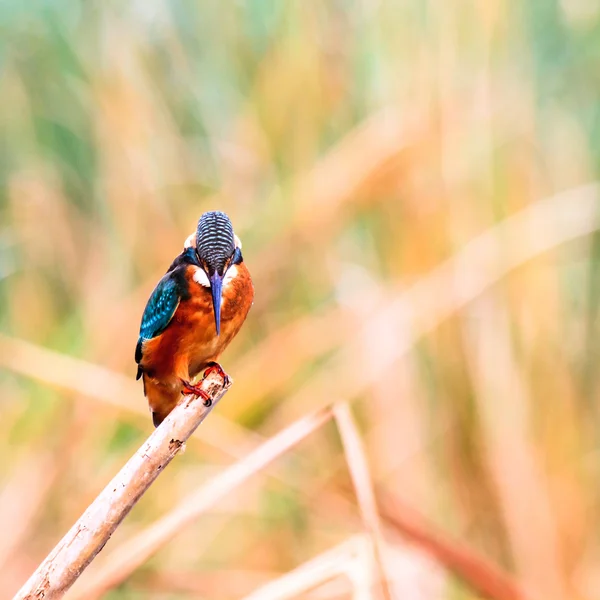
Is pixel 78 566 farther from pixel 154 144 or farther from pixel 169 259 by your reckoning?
pixel 154 144

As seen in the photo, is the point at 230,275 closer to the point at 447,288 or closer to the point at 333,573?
the point at 333,573

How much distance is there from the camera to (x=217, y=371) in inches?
27.5

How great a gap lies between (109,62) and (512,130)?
822 millimetres

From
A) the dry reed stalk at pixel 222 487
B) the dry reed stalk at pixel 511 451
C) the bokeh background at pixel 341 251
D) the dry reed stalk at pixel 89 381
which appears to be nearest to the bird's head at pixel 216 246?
the dry reed stalk at pixel 222 487

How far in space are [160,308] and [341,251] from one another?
1155 millimetres

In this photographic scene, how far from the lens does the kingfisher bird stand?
1.88 ft

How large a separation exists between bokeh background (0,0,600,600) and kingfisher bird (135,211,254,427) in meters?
0.65

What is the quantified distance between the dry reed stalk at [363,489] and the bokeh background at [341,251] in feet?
1.88

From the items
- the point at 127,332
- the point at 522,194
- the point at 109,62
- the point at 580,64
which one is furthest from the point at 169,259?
the point at 580,64

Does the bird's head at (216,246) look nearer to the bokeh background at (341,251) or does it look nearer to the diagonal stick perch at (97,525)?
the diagonal stick perch at (97,525)

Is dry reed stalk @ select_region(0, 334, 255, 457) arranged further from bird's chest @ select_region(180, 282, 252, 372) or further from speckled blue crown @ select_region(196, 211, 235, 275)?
speckled blue crown @ select_region(196, 211, 235, 275)

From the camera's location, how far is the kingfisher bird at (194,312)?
0.57 metres

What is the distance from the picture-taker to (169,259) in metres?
1.57

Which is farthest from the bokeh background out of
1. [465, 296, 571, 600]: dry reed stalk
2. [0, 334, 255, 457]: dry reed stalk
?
[0, 334, 255, 457]: dry reed stalk
